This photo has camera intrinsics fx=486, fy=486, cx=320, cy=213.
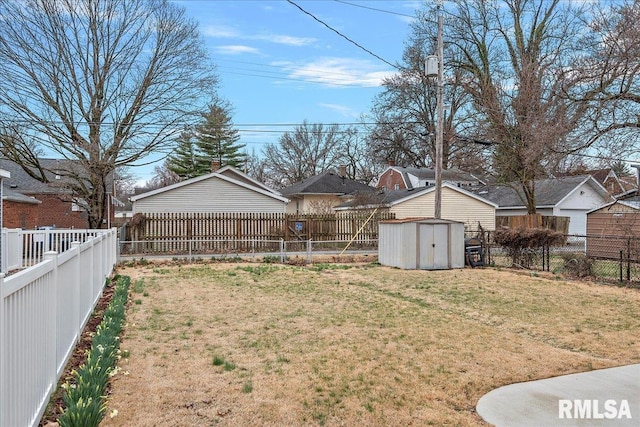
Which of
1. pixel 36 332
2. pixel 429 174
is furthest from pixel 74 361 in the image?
pixel 429 174

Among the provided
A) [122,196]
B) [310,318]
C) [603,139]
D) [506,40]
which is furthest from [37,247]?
[122,196]

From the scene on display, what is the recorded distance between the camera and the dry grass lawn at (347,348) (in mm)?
4156

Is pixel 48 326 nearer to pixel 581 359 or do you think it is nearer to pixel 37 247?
pixel 581 359

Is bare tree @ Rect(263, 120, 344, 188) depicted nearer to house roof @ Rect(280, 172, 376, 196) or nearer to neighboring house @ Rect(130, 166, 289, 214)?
house roof @ Rect(280, 172, 376, 196)

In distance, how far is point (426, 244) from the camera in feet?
51.6

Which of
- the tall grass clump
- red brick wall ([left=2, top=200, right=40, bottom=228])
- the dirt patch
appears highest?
red brick wall ([left=2, top=200, right=40, bottom=228])

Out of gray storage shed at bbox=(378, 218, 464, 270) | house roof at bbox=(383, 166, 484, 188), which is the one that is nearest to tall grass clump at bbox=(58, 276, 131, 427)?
gray storage shed at bbox=(378, 218, 464, 270)

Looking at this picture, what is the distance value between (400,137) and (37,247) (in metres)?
31.4


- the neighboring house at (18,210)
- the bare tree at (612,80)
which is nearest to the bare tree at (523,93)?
the bare tree at (612,80)

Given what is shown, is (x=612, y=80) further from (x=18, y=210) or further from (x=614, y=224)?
(x=18, y=210)

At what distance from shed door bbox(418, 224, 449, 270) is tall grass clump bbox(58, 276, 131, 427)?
11082 millimetres

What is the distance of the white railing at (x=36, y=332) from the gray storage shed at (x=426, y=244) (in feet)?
37.4

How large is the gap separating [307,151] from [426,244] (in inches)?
1569

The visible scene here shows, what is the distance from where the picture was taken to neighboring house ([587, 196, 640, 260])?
1819 centimetres
